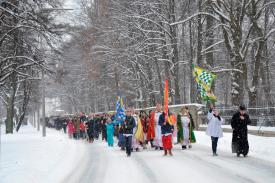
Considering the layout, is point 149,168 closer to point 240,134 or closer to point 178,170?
point 178,170

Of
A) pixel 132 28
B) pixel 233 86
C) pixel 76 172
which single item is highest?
pixel 132 28

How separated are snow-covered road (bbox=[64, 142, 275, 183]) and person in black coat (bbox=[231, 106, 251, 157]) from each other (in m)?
0.40

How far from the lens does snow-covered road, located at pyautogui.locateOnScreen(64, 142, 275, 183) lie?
419 inches

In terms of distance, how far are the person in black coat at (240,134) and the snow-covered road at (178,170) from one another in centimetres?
40

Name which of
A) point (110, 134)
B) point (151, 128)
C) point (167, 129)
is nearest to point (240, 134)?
point (167, 129)

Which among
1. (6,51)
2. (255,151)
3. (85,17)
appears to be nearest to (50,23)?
(6,51)

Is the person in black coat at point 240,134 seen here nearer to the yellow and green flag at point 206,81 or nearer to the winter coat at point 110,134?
the yellow and green flag at point 206,81

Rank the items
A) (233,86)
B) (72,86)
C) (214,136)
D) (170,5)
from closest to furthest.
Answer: (214,136), (233,86), (170,5), (72,86)

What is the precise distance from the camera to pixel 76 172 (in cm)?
1279

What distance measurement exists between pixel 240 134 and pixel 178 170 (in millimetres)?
3521

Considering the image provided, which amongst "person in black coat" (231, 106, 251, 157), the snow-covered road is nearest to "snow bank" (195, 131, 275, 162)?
"person in black coat" (231, 106, 251, 157)

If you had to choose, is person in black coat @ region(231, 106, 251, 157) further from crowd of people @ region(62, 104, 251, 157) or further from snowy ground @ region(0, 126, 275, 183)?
snowy ground @ region(0, 126, 275, 183)

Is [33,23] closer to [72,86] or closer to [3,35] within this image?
[3,35]

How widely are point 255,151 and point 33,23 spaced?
9463mm
